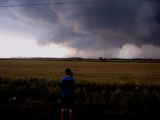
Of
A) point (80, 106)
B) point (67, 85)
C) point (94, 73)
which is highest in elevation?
point (67, 85)

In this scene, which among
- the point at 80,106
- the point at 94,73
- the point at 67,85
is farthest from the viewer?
the point at 94,73

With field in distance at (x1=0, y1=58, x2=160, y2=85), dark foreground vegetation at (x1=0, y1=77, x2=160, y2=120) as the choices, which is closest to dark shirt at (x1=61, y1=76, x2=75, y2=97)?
dark foreground vegetation at (x1=0, y1=77, x2=160, y2=120)

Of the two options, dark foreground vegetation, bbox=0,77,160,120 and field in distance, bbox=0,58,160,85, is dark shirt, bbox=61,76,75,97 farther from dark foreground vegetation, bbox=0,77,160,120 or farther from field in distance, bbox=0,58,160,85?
field in distance, bbox=0,58,160,85

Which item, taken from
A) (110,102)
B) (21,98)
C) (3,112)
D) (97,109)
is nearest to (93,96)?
(110,102)

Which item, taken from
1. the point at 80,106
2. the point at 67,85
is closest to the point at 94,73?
the point at 80,106

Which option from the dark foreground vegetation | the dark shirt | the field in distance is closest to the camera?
the dark shirt

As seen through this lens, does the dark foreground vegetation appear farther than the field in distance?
No

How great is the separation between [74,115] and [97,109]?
63.0 inches

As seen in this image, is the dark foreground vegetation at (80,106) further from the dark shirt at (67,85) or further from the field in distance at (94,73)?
the field in distance at (94,73)

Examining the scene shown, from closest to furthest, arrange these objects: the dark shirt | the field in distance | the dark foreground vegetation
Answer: the dark shirt → the dark foreground vegetation → the field in distance

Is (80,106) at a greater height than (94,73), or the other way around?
(80,106)

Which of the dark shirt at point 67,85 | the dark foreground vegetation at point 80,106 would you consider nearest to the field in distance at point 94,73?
the dark foreground vegetation at point 80,106

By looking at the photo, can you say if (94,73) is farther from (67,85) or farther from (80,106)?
(67,85)

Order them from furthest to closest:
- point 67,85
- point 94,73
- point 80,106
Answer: point 94,73, point 80,106, point 67,85
